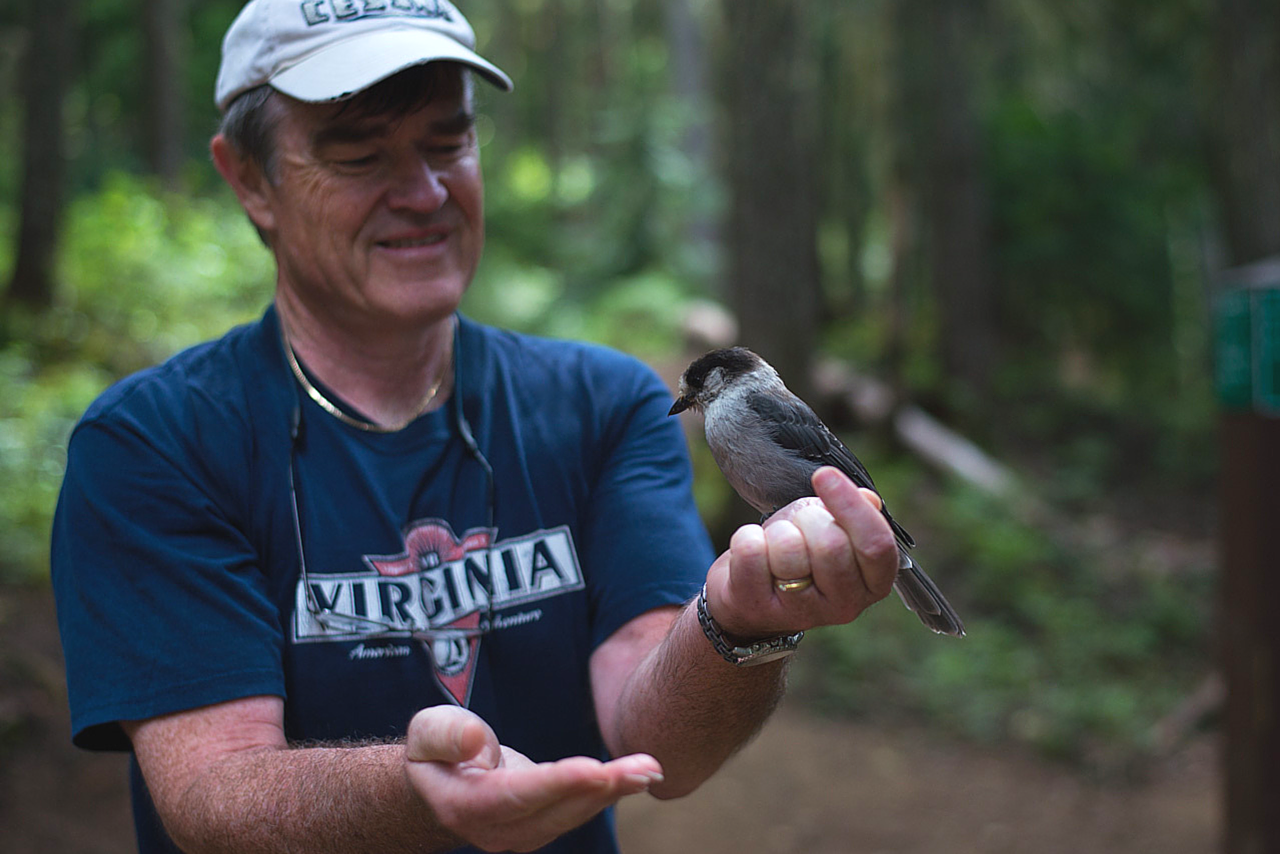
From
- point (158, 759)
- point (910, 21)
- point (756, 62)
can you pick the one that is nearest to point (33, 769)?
point (158, 759)

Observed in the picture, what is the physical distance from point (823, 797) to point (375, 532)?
5.73 metres

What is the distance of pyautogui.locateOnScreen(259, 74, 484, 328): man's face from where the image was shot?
2234 mm

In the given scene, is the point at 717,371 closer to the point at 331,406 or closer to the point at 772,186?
the point at 331,406

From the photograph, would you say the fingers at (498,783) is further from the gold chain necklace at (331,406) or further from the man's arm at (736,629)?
the gold chain necklace at (331,406)

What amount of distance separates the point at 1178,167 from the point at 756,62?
50.5 ft

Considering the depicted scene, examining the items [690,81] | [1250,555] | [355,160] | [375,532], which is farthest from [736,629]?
[690,81]

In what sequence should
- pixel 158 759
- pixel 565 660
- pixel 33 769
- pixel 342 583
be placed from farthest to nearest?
pixel 33 769 → pixel 565 660 → pixel 342 583 → pixel 158 759

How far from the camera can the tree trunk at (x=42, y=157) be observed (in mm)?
11453

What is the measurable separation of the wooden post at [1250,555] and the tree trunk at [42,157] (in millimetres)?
11179

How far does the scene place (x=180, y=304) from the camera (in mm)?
11562

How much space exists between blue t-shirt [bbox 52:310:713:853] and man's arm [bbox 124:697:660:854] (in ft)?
0.27

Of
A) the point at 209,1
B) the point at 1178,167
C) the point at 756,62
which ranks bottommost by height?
the point at 1178,167

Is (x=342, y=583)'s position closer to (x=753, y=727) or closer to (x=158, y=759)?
(x=158, y=759)

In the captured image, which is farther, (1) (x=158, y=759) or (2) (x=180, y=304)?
(2) (x=180, y=304)
